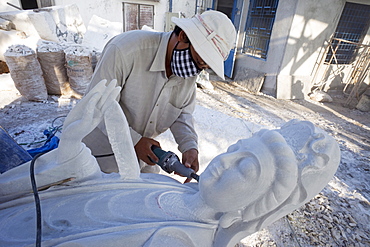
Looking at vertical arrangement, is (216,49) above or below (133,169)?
above

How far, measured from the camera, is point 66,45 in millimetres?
4281

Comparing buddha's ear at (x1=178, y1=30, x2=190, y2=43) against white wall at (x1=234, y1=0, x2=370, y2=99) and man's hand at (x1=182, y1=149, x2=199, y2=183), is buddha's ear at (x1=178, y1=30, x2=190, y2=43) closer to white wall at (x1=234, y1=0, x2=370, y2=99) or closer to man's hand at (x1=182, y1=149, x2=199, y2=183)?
man's hand at (x1=182, y1=149, x2=199, y2=183)

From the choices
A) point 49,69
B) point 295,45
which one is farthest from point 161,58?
point 295,45

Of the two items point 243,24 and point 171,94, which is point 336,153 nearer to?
point 171,94

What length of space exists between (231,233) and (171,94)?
1.17m

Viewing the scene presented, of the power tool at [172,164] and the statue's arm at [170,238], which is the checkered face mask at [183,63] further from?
the statue's arm at [170,238]

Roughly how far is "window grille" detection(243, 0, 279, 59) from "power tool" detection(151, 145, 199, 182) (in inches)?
248

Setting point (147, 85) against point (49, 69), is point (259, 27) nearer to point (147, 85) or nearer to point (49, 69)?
point (49, 69)

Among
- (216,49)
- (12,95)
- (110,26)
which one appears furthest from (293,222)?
(110,26)

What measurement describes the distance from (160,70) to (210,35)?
44cm

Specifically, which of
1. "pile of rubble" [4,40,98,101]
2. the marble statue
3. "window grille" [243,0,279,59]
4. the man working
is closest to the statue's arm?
the marble statue

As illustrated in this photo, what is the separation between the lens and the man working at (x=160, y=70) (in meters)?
1.48

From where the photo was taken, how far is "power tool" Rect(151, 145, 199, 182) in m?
1.46

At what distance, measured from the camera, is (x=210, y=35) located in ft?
4.78
